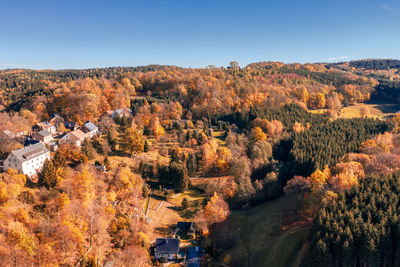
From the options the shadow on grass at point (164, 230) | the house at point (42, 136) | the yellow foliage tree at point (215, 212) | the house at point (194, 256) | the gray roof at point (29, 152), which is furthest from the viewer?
the house at point (42, 136)

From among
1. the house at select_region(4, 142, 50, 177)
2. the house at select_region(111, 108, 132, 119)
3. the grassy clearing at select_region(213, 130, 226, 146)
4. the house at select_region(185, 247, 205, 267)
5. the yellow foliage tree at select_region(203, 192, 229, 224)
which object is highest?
the house at select_region(111, 108, 132, 119)

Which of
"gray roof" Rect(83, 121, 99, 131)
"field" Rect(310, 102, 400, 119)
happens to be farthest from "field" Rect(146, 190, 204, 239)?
"field" Rect(310, 102, 400, 119)

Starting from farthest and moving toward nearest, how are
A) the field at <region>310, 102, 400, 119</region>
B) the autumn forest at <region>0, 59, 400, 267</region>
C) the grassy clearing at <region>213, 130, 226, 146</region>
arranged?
the field at <region>310, 102, 400, 119</region>
the grassy clearing at <region>213, 130, 226, 146</region>
the autumn forest at <region>0, 59, 400, 267</region>

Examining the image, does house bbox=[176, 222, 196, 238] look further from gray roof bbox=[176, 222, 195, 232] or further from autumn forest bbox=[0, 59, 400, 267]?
autumn forest bbox=[0, 59, 400, 267]

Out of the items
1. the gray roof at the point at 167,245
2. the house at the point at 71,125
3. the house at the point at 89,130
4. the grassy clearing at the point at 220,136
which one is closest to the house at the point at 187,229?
the gray roof at the point at 167,245

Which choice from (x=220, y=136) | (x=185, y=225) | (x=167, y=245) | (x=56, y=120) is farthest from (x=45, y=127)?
(x=220, y=136)

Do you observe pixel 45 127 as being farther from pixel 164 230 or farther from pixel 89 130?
pixel 164 230

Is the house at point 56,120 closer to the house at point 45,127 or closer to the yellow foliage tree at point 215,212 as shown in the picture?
the house at point 45,127
